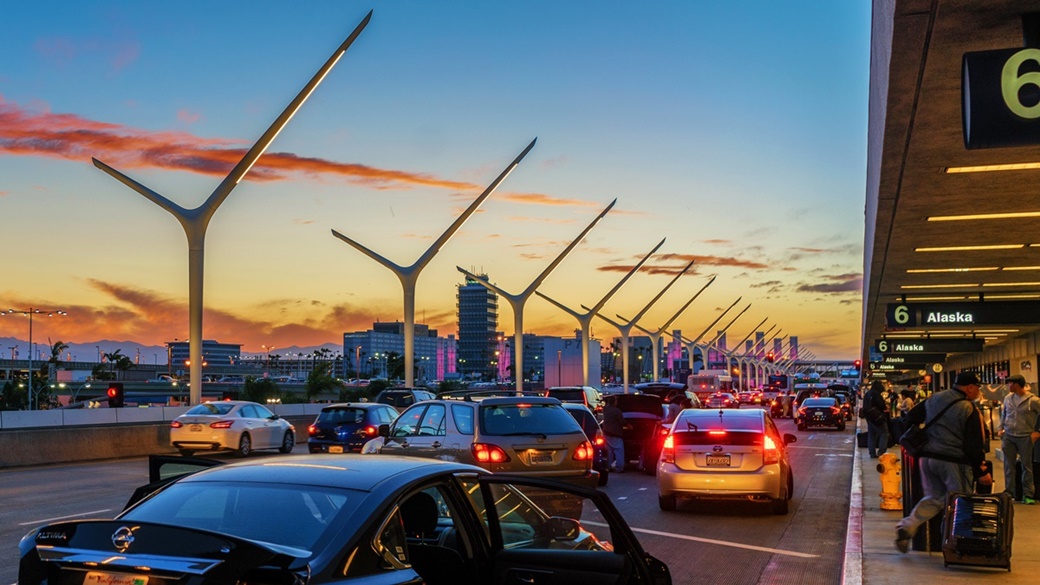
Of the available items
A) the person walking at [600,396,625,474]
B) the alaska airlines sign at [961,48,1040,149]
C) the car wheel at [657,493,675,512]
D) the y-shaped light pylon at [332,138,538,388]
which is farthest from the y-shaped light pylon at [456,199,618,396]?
the alaska airlines sign at [961,48,1040,149]

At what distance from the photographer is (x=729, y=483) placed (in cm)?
1695

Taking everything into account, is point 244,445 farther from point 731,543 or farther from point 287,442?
point 731,543

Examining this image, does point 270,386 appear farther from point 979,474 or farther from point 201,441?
point 979,474

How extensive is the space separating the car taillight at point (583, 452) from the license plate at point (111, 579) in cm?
1133

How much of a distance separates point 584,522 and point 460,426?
82.5 inches

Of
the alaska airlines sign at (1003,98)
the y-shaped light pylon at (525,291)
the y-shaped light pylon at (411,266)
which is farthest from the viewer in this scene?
the y-shaped light pylon at (525,291)

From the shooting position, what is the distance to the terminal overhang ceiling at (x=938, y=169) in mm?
7984

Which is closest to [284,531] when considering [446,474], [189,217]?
[446,474]

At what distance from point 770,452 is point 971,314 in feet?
31.4

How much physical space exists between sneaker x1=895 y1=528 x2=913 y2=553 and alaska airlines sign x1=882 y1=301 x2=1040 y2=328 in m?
13.4

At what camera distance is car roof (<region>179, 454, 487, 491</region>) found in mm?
5512

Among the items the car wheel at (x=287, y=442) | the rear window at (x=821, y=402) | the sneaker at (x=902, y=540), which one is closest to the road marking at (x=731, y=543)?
the sneaker at (x=902, y=540)

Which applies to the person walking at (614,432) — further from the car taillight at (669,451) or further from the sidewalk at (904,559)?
the sidewalk at (904,559)

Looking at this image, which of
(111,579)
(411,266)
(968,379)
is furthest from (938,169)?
(411,266)
